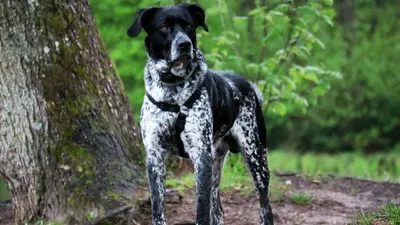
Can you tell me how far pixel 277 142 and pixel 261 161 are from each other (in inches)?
730

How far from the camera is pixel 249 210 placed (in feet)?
22.9

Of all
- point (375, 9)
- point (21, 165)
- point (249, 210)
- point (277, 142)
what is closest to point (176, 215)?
point (249, 210)

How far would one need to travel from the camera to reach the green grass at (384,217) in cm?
524

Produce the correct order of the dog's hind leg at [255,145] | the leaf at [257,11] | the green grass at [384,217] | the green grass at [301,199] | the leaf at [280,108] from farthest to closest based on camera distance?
the leaf at [280,108]
the leaf at [257,11]
the green grass at [301,199]
the dog's hind leg at [255,145]
the green grass at [384,217]

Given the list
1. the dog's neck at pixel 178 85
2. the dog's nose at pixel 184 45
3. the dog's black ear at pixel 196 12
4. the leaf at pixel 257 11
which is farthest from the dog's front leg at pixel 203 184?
the leaf at pixel 257 11

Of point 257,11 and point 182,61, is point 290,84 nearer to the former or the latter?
point 257,11

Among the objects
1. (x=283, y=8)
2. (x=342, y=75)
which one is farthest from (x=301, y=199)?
(x=342, y=75)

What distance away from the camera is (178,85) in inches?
193

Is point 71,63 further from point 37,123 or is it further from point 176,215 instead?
point 176,215

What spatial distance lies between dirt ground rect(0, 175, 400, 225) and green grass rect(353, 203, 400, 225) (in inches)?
19.2

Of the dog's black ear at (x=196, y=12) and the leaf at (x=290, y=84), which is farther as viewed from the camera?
the leaf at (x=290, y=84)

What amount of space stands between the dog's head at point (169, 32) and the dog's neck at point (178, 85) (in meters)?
0.06

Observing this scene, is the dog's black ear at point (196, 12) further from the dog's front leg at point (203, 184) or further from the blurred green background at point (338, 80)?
the blurred green background at point (338, 80)

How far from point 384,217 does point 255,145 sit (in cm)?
119
